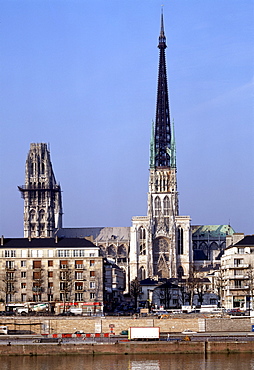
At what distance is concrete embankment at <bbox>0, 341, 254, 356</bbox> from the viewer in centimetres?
8775

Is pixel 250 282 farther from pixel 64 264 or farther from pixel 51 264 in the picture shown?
pixel 51 264

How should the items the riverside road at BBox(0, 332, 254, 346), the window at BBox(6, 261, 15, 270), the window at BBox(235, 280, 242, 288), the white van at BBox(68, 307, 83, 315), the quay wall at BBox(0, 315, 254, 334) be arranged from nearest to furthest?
the riverside road at BBox(0, 332, 254, 346) → the quay wall at BBox(0, 315, 254, 334) → the white van at BBox(68, 307, 83, 315) → the window at BBox(6, 261, 15, 270) → the window at BBox(235, 280, 242, 288)

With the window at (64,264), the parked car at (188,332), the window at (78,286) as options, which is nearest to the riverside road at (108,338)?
the parked car at (188,332)

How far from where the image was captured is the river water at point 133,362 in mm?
80938

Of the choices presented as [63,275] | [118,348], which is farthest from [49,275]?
[118,348]

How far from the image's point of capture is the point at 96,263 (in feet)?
433

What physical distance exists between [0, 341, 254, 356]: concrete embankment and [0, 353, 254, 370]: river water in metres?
0.67

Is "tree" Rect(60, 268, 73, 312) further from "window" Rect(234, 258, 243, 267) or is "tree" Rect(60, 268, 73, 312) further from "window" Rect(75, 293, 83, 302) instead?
"window" Rect(234, 258, 243, 267)

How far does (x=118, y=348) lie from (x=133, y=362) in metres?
4.58

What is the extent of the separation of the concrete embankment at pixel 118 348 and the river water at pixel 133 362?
67 centimetres

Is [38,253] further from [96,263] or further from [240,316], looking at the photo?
[240,316]

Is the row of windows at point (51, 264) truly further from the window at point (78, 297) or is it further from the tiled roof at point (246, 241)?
the tiled roof at point (246, 241)

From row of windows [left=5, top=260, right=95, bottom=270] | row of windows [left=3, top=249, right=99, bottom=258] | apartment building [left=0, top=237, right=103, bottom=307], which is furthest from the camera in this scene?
row of windows [left=3, top=249, right=99, bottom=258]

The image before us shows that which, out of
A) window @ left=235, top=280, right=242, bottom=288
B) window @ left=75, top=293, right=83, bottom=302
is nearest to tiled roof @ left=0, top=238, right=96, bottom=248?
window @ left=75, top=293, right=83, bottom=302
